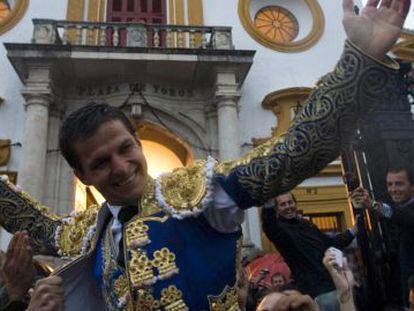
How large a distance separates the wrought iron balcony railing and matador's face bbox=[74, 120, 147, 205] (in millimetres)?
9146

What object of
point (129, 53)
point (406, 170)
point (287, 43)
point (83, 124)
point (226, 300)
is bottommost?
point (226, 300)

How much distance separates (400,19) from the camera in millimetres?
1188

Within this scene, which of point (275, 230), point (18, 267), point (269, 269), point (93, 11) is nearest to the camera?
point (18, 267)

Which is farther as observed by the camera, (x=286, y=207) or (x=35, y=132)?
(x=35, y=132)

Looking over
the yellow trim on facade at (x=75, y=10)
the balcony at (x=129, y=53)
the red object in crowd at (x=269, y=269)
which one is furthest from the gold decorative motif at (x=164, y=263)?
the yellow trim on facade at (x=75, y=10)

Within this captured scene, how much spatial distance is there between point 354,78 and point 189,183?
2.09 feet

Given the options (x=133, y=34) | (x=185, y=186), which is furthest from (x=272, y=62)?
(x=185, y=186)

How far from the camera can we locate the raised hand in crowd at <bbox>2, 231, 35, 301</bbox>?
5.48 feet

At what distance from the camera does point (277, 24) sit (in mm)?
12828

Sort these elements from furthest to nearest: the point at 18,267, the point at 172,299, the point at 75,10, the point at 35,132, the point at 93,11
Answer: the point at 93,11
the point at 75,10
the point at 35,132
the point at 18,267
the point at 172,299

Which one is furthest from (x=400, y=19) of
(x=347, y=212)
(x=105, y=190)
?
(x=347, y=212)

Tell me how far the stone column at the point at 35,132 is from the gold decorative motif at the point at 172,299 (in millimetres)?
8232

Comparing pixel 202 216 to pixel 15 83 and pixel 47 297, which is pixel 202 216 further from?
pixel 15 83

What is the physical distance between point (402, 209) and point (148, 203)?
2444mm
